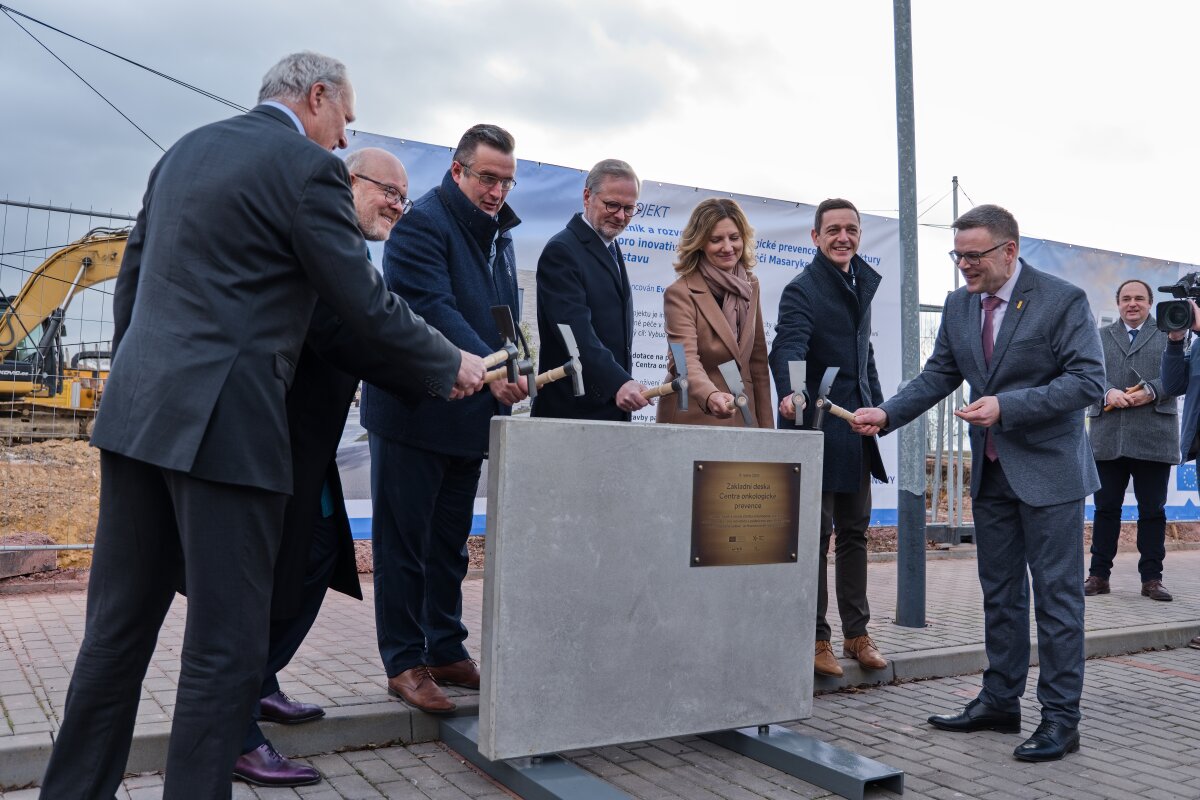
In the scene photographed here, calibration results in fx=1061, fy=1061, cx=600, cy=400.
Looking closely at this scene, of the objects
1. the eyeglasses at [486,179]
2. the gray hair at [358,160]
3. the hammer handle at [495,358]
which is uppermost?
the eyeglasses at [486,179]

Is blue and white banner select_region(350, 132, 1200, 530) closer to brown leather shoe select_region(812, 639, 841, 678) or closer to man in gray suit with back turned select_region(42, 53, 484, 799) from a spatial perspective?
brown leather shoe select_region(812, 639, 841, 678)

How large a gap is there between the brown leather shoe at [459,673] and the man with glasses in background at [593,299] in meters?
1.10

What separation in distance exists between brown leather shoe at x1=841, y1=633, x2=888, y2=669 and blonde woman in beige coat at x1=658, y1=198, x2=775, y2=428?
1.28 m

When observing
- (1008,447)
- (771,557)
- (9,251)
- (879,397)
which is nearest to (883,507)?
(879,397)

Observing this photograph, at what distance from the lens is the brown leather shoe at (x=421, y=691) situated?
4059mm

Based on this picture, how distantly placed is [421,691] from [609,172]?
2.27 meters

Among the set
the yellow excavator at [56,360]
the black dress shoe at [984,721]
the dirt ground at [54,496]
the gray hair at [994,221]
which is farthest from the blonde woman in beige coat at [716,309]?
the yellow excavator at [56,360]

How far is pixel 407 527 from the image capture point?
400 centimetres

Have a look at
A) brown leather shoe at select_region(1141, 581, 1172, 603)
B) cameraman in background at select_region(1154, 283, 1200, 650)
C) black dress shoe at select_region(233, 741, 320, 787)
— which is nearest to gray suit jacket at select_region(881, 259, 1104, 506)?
black dress shoe at select_region(233, 741, 320, 787)

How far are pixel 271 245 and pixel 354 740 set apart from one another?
2.12 meters

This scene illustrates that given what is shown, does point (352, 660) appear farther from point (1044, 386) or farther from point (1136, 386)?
point (1136, 386)

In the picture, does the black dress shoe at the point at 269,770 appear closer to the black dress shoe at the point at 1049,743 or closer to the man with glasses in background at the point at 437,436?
the man with glasses in background at the point at 437,436

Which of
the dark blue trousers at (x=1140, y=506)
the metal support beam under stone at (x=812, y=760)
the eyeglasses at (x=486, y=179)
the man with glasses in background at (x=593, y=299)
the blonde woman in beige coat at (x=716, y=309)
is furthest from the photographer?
the dark blue trousers at (x=1140, y=506)

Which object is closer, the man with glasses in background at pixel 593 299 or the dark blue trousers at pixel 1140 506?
the man with glasses in background at pixel 593 299
